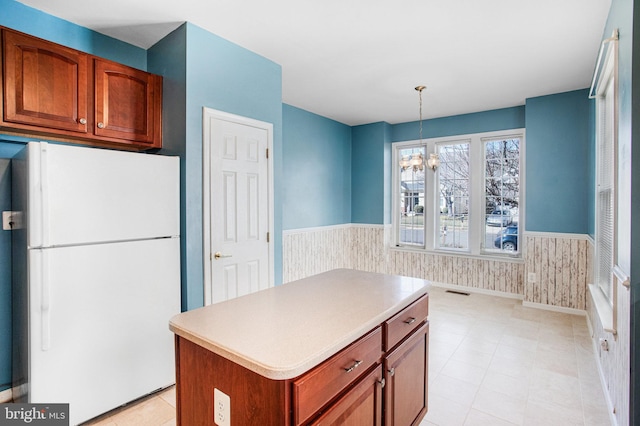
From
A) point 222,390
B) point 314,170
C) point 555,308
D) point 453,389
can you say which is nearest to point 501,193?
point 555,308

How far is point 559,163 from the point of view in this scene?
3967 mm

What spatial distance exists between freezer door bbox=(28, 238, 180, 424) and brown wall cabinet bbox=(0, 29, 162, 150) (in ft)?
2.73

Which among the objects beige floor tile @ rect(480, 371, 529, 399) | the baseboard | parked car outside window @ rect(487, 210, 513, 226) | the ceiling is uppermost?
the ceiling

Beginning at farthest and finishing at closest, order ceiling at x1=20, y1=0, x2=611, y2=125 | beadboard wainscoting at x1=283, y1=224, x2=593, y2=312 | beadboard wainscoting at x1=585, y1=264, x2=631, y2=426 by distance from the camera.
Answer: beadboard wainscoting at x1=283, y1=224, x2=593, y2=312 < ceiling at x1=20, y1=0, x2=611, y2=125 < beadboard wainscoting at x1=585, y1=264, x2=631, y2=426

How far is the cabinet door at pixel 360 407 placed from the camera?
1.14 meters

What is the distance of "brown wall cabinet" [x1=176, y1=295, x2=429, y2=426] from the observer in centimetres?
102

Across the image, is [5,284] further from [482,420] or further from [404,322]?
[482,420]

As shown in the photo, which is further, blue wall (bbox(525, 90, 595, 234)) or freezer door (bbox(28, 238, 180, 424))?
blue wall (bbox(525, 90, 595, 234))

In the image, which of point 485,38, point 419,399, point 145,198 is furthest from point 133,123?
point 485,38

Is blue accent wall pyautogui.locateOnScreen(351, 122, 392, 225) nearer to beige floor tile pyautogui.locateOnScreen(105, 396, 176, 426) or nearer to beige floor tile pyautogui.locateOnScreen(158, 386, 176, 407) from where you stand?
beige floor tile pyautogui.locateOnScreen(158, 386, 176, 407)

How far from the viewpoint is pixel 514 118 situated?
4.55m

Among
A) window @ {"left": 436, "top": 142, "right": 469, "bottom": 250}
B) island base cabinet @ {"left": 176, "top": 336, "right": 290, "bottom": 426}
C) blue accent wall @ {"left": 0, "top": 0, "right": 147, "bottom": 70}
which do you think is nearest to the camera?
island base cabinet @ {"left": 176, "top": 336, "right": 290, "bottom": 426}

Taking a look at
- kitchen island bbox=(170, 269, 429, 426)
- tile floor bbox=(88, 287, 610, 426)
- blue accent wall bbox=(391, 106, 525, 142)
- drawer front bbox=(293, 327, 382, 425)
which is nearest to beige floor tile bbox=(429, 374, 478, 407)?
tile floor bbox=(88, 287, 610, 426)

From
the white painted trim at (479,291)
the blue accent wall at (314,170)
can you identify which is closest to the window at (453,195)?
the white painted trim at (479,291)
